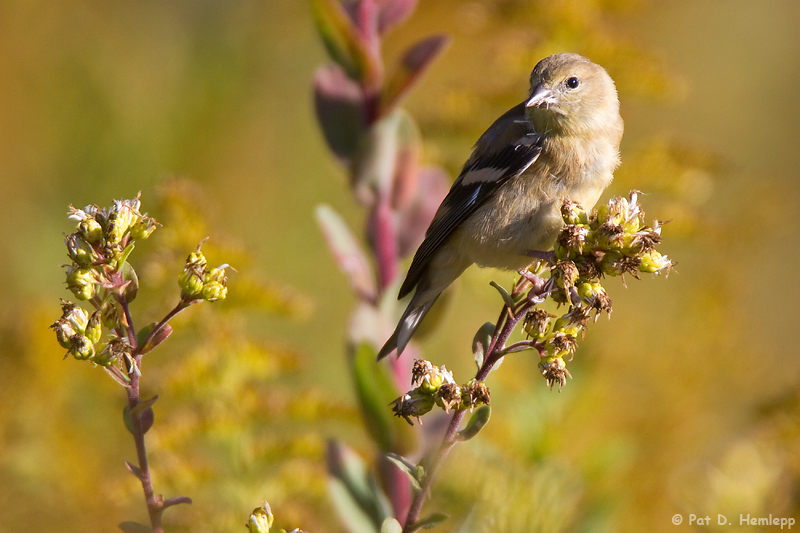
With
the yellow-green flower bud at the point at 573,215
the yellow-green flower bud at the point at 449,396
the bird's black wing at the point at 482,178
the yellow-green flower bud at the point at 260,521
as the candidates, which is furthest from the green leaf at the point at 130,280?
the bird's black wing at the point at 482,178

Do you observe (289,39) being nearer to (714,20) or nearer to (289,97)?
(289,97)

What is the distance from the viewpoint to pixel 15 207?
10.3 feet

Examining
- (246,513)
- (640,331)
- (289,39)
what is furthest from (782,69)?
(246,513)

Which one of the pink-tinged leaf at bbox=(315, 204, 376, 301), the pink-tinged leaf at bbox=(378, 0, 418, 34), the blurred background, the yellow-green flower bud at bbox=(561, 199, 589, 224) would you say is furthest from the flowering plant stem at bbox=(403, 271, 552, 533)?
the pink-tinged leaf at bbox=(378, 0, 418, 34)

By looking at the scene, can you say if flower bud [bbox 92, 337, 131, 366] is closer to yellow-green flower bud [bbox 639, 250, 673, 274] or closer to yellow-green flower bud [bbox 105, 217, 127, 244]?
yellow-green flower bud [bbox 105, 217, 127, 244]

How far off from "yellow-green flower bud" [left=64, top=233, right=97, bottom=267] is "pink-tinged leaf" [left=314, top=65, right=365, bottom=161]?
1.10 m

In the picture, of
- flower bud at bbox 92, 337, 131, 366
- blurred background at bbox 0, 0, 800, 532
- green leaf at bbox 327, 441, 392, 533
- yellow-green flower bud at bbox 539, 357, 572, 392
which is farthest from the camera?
blurred background at bbox 0, 0, 800, 532

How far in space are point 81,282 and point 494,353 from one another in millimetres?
592

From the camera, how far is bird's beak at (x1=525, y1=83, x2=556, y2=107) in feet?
6.52

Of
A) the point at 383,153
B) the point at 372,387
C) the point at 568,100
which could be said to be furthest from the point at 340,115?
the point at 372,387

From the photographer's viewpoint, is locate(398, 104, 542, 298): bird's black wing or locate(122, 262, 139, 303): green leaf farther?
locate(398, 104, 542, 298): bird's black wing

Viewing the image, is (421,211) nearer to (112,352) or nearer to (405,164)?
(405,164)

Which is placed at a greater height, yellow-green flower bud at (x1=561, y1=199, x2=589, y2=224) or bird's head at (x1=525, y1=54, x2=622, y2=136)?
bird's head at (x1=525, y1=54, x2=622, y2=136)

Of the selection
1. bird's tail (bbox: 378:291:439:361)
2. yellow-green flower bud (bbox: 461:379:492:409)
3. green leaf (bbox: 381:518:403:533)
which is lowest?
green leaf (bbox: 381:518:403:533)
